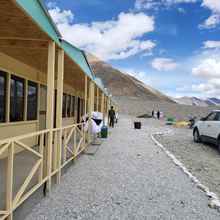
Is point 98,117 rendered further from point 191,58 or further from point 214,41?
point 214,41

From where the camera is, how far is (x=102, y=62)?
172 metres

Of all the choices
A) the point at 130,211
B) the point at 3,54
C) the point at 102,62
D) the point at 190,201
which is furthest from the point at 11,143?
the point at 102,62

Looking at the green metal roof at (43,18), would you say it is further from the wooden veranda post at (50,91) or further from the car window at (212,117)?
the car window at (212,117)

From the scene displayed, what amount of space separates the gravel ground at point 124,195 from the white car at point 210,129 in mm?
4117

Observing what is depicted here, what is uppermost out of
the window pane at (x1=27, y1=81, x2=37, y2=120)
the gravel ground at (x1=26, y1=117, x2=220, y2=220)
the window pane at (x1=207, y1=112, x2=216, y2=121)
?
the window pane at (x1=27, y1=81, x2=37, y2=120)

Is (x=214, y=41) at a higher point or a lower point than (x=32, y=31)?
higher

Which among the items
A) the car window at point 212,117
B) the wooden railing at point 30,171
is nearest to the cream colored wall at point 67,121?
the wooden railing at point 30,171

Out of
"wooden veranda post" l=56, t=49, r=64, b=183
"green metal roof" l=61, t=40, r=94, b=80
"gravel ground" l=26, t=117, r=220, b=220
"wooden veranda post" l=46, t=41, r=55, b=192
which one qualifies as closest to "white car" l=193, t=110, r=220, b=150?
"gravel ground" l=26, t=117, r=220, b=220

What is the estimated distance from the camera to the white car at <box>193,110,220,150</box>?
10398mm

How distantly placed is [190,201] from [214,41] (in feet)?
87.5

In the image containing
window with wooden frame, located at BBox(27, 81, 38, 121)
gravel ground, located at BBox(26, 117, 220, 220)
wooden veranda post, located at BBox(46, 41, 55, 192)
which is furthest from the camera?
window with wooden frame, located at BBox(27, 81, 38, 121)

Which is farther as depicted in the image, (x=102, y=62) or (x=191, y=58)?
(x=102, y=62)

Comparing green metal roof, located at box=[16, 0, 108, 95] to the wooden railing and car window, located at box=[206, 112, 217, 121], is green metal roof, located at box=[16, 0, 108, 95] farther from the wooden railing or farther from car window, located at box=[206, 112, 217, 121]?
car window, located at box=[206, 112, 217, 121]

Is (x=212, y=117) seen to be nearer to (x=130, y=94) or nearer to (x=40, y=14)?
(x=40, y=14)
